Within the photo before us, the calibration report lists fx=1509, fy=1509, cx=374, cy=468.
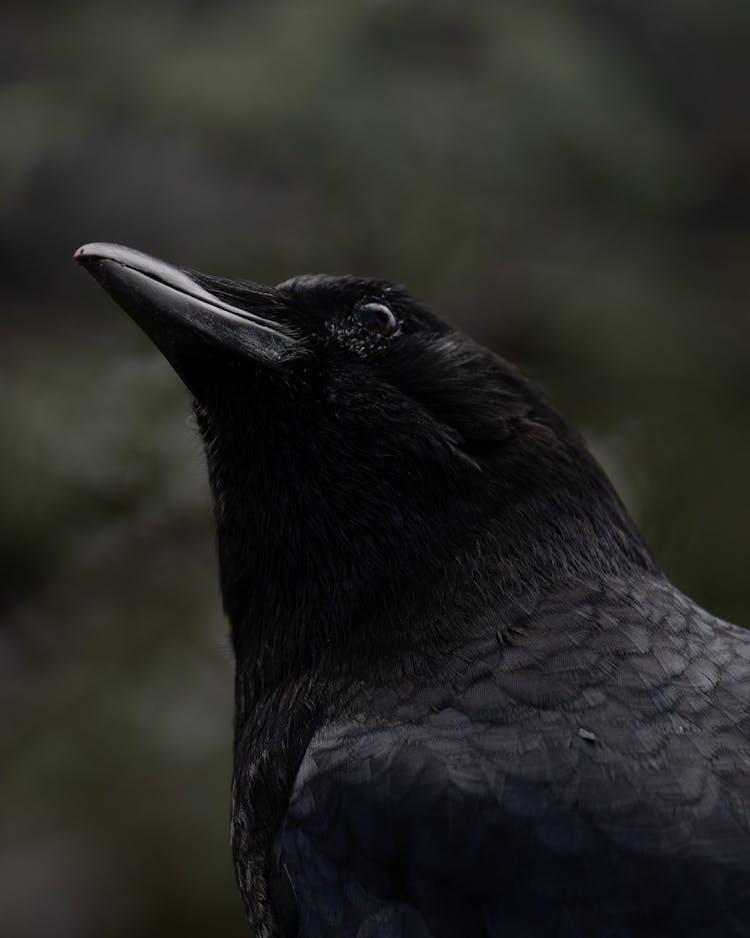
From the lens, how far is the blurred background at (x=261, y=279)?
3.94m

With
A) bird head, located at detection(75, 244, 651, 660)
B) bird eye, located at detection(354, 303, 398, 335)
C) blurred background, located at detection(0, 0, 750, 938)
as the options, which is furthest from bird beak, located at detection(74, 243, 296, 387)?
blurred background, located at detection(0, 0, 750, 938)

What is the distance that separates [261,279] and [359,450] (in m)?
1.75

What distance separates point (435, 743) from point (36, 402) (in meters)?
1.98

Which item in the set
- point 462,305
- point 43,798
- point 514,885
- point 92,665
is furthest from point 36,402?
point 514,885

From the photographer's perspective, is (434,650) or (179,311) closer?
(434,650)

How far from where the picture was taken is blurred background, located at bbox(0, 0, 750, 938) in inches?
155

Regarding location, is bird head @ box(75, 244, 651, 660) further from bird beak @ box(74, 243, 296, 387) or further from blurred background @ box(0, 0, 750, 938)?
blurred background @ box(0, 0, 750, 938)

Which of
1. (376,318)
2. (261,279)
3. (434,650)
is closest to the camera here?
(434,650)

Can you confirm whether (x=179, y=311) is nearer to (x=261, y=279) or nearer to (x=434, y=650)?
(x=434, y=650)

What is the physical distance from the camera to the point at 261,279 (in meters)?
4.28

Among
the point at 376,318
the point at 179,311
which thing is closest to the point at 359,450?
the point at 376,318

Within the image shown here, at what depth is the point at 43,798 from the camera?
400cm

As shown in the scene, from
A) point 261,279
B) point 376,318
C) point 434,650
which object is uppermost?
Result: point 261,279

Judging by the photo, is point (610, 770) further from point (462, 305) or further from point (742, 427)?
point (462, 305)
